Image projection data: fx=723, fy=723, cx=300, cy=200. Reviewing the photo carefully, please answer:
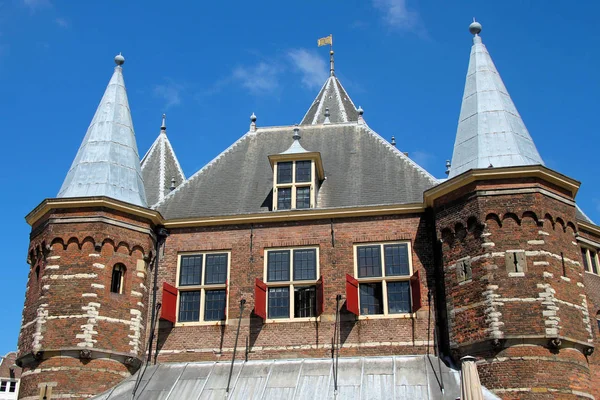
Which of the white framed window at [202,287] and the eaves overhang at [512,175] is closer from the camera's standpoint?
the eaves overhang at [512,175]

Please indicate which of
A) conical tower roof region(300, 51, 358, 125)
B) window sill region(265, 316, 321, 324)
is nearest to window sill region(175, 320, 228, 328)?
window sill region(265, 316, 321, 324)

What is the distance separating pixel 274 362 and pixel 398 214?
5.24 m

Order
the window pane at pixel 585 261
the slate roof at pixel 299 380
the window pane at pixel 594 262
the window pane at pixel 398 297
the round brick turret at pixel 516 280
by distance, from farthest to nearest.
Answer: the window pane at pixel 594 262, the window pane at pixel 585 261, the window pane at pixel 398 297, the slate roof at pixel 299 380, the round brick turret at pixel 516 280

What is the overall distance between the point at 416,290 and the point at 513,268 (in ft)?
8.69

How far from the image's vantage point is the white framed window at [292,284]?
19.5m

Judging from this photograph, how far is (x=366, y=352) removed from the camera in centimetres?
1850

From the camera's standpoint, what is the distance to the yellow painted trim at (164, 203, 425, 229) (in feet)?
65.3

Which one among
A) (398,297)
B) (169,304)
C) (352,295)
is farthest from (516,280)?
(169,304)

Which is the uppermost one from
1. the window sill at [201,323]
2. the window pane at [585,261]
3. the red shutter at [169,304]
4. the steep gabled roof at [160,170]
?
the steep gabled roof at [160,170]

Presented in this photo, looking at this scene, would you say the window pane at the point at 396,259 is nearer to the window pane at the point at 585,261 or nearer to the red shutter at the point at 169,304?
the red shutter at the point at 169,304

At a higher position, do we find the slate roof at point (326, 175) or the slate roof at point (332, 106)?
the slate roof at point (332, 106)

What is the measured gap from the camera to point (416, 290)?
742 inches

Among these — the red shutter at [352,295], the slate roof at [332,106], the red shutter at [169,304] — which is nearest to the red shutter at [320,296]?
the red shutter at [352,295]

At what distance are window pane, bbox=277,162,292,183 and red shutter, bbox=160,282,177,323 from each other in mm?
4428
